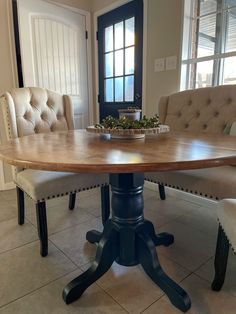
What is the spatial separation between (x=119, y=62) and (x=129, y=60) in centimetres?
18

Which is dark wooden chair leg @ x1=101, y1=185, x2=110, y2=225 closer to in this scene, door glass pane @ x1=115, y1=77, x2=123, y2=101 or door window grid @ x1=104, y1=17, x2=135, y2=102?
door window grid @ x1=104, y1=17, x2=135, y2=102

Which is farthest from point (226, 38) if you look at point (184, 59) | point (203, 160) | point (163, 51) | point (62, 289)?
point (62, 289)

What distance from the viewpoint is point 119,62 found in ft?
9.82

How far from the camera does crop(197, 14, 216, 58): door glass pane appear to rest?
2.18 m

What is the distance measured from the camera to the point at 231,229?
0.91 meters

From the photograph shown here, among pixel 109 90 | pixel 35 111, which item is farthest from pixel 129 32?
pixel 35 111

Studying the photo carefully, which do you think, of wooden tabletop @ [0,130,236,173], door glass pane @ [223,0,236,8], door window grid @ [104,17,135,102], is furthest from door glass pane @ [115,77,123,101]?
wooden tabletop @ [0,130,236,173]

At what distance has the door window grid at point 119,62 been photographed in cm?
282

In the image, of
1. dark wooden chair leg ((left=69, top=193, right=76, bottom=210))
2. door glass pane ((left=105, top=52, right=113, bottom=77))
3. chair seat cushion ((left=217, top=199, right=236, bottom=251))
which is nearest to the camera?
chair seat cushion ((left=217, top=199, right=236, bottom=251))

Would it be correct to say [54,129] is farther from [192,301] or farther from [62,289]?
[192,301]

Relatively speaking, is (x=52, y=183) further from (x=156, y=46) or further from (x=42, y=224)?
(x=156, y=46)

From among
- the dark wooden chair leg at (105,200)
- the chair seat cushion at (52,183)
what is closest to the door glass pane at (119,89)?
the dark wooden chair leg at (105,200)

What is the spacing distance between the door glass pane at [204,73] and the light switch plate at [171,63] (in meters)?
0.23

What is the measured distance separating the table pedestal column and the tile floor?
0.07 metres
